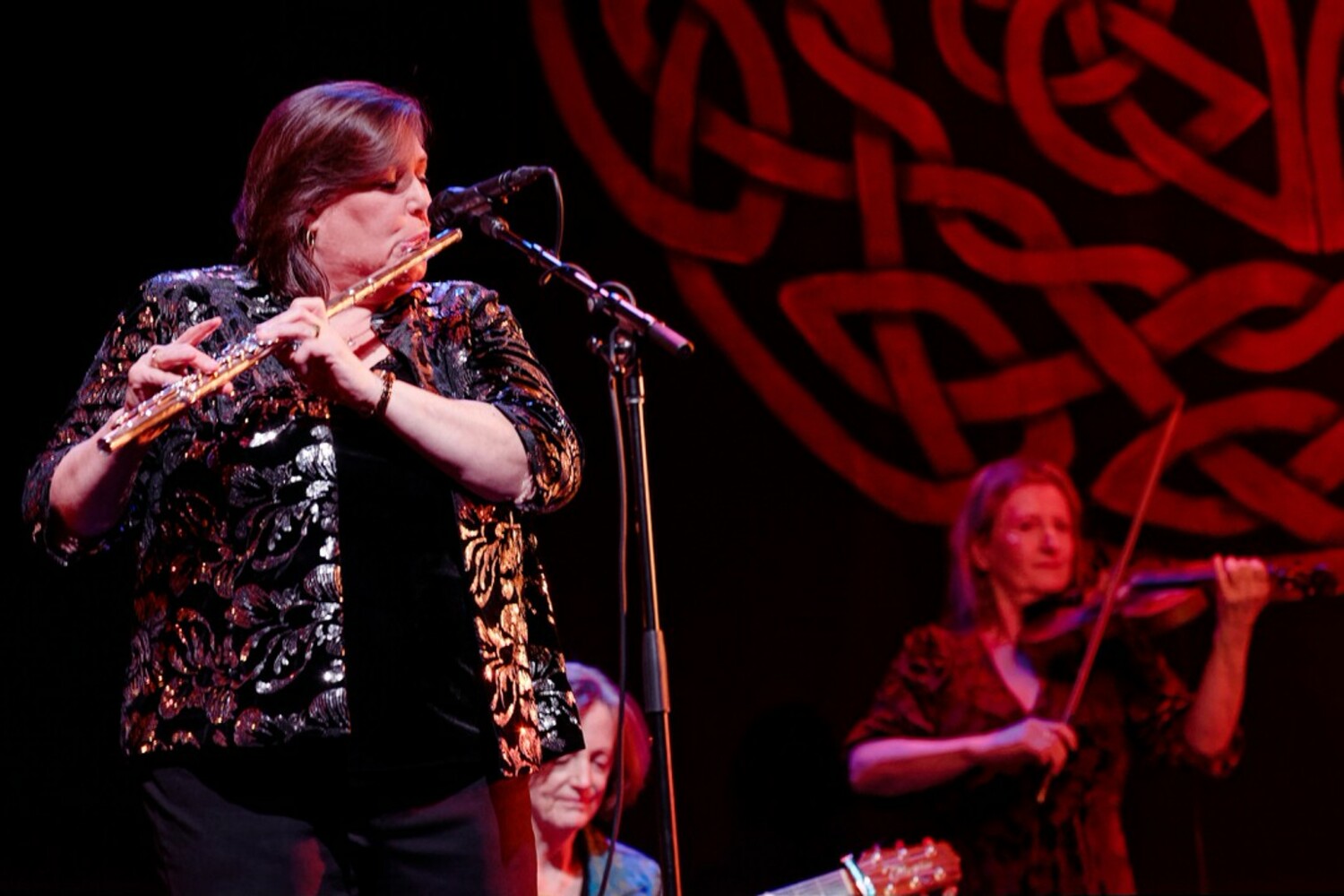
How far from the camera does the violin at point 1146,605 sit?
3.49 metres

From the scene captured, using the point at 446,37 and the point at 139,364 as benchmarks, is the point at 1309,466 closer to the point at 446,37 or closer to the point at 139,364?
the point at 446,37

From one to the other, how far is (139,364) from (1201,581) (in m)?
2.75

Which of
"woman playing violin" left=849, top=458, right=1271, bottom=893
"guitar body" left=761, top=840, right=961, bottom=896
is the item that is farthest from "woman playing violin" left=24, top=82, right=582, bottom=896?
"woman playing violin" left=849, top=458, right=1271, bottom=893

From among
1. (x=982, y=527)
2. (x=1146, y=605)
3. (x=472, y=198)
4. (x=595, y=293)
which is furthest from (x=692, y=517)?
(x=472, y=198)

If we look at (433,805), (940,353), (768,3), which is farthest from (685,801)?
(433,805)

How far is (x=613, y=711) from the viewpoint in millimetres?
3154

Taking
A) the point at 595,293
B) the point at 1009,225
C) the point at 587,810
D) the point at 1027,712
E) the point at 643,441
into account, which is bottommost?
the point at 587,810

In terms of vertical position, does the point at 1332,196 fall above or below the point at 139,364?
above

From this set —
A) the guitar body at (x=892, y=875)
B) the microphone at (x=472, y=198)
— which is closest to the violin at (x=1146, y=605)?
the guitar body at (x=892, y=875)

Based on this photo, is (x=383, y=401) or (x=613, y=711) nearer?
(x=383, y=401)

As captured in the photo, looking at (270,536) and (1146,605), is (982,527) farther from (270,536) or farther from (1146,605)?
(270,536)

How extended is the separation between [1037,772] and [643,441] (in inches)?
70.0

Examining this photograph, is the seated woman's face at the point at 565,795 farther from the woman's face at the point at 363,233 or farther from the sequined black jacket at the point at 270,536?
the woman's face at the point at 363,233

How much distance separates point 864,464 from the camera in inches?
151
